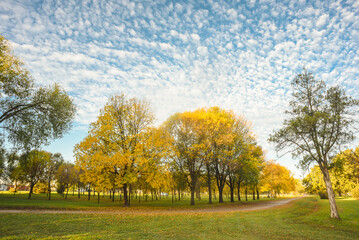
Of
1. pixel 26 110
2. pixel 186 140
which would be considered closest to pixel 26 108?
pixel 26 110

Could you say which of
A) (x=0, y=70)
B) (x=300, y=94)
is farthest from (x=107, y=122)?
(x=300, y=94)

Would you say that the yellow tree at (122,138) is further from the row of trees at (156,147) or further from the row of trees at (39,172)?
the row of trees at (39,172)

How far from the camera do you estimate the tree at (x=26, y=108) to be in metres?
17.8

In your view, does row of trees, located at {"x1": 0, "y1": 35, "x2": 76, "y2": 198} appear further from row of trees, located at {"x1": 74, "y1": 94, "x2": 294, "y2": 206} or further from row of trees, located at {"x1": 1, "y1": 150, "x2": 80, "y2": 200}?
row of trees, located at {"x1": 1, "y1": 150, "x2": 80, "y2": 200}

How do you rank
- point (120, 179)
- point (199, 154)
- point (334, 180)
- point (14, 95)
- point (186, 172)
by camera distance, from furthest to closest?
point (334, 180)
point (186, 172)
point (199, 154)
point (120, 179)
point (14, 95)

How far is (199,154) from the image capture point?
33.0 m

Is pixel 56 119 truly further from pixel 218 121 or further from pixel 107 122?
pixel 218 121

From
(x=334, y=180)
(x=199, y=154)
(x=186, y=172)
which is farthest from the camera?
(x=334, y=180)

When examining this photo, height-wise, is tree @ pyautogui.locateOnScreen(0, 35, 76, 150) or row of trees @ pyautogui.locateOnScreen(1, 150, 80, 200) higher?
tree @ pyautogui.locateOnScreen(0, 35, 76, 150)

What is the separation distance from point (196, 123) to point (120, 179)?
51.8ft

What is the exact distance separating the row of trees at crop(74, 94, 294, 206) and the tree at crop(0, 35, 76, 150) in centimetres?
642

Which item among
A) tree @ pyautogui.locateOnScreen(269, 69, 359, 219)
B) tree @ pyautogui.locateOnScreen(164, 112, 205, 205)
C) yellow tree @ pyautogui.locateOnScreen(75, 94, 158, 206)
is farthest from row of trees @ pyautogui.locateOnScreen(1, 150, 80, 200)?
tree @ pyautogui.locateOnScreen(269, 69, 359, 219)

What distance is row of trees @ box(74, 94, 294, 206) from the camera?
979 inches

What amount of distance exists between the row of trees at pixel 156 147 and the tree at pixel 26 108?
642 cm
